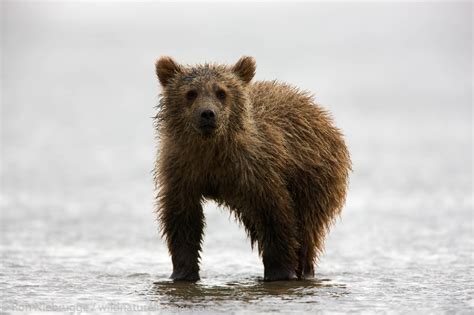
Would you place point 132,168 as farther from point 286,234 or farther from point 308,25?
point 308,25

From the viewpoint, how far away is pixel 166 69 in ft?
36.5

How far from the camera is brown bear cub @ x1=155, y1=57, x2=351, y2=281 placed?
1082cm

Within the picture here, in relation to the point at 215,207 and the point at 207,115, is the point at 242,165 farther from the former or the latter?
the point at 215,207

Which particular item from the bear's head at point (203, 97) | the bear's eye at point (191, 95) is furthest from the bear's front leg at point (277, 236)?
the bear's eye at point (191, 95)

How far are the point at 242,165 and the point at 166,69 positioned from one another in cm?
113

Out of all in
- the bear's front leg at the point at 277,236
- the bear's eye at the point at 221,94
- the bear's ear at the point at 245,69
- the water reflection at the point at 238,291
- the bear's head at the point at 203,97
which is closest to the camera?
the water reflection at the point at 238,291

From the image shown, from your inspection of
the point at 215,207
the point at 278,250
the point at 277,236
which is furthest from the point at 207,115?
the point at 215,207

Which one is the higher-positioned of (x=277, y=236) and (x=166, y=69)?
(x=166, y=69)

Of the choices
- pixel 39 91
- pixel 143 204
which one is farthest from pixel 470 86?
pixel 143 204

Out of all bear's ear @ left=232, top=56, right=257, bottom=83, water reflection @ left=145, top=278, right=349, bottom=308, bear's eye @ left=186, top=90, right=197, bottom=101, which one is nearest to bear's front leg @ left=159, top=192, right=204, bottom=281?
water reflection @ left=145, top=278, right=349, bottom=308

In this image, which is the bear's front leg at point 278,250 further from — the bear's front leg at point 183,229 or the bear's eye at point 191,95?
the bear's eye at point 191,95

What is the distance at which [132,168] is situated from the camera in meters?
22.3

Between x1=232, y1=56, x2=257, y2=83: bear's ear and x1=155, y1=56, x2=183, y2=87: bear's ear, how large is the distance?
52cm

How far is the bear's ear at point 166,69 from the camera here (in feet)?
36.5
